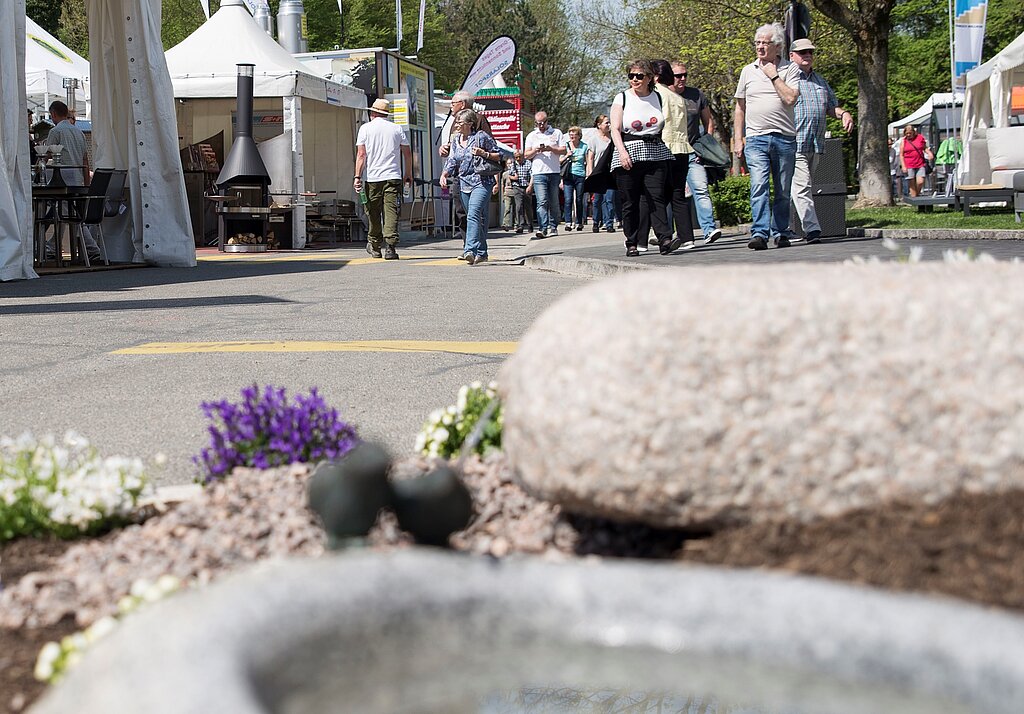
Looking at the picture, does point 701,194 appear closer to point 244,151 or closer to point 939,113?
point 244,151

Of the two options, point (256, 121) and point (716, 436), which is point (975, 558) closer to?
point (716, 436)

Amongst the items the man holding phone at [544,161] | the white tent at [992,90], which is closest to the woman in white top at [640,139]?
the man holding phone at [544,161]

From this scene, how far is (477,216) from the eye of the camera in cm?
1473

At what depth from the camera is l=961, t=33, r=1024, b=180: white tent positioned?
78.7 feet

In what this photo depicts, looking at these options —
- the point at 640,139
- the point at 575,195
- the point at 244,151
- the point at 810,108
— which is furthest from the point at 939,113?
the point at 640,139

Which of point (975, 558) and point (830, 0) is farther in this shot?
point (830, 0)

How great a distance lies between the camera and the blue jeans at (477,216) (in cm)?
1448

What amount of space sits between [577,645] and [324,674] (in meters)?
0.39

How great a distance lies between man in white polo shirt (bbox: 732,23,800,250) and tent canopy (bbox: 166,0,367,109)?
30.8ft

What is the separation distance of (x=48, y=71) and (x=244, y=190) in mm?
3873

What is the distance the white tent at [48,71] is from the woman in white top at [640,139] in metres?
11.4

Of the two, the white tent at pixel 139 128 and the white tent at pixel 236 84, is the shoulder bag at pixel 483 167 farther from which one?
the white tent at pixel 236 84

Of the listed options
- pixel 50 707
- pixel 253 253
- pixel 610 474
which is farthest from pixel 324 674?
pixel 253 253

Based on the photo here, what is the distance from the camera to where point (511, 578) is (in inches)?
82.6
